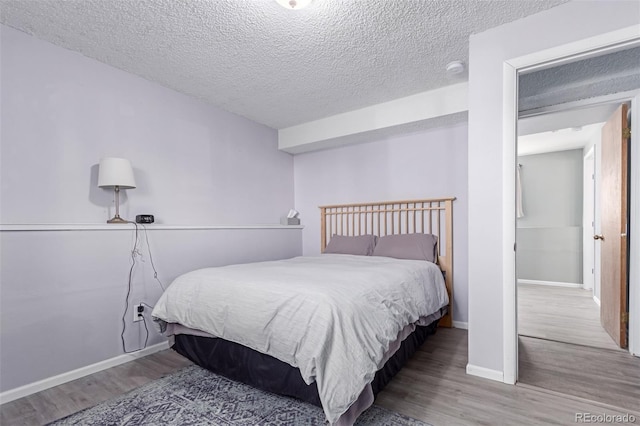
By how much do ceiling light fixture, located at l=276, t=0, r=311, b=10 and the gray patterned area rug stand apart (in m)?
2.24

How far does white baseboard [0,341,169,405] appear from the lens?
1879 mm

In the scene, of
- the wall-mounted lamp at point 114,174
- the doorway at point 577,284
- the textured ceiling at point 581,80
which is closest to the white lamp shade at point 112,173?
the wall-mounted lamp at point 114,174

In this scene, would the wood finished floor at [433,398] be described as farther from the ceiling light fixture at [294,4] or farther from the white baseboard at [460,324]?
the ceiling light fixture at [294,4]

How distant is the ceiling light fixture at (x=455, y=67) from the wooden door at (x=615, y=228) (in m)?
1.32

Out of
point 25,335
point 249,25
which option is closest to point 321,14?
point 249,25

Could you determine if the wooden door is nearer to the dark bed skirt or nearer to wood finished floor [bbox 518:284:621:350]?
wood finished floor [bbox 518:284:621:350]

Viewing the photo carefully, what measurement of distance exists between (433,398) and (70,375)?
2375 mm

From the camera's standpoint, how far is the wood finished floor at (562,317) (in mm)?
2715

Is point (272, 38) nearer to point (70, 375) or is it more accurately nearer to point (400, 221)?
point (400, 221)

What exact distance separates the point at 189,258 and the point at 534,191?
17.2 ft

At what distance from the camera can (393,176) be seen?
11.9 feet

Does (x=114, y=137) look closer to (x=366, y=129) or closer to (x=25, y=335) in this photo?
(x=25, y=335)

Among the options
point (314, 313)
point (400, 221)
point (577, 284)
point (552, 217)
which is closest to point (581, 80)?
point (400, 221)

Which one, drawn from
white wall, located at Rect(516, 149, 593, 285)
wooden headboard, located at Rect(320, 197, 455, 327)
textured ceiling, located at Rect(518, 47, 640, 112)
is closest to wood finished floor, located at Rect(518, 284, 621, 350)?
white wall, located at Rect(516, 149, 593, 285)
